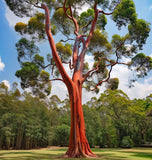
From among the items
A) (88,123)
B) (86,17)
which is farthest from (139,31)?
(88,123)

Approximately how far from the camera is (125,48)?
37.8 ft

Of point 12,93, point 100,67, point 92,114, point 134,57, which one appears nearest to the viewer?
point 134,57

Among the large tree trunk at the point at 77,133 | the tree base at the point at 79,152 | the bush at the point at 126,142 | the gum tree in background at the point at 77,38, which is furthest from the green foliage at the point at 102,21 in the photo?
the bush at the point at 126,142

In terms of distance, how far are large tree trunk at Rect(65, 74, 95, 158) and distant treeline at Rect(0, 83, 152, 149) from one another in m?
9.20

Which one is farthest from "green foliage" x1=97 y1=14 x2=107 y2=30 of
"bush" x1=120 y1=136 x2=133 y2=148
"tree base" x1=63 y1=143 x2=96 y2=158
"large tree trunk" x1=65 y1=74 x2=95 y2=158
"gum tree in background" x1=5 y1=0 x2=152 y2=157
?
"bush" x1=120 y1=136 x2=133 y2=148

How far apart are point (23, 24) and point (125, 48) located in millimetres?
6847

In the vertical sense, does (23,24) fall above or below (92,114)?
above

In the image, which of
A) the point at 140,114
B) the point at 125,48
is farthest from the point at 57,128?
the point at 125,48

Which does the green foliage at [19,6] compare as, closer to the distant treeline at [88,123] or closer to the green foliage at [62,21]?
the green foliage at [62,21]

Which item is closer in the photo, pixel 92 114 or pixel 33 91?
pixel 33 91

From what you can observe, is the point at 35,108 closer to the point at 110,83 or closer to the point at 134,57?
the point at 110,83

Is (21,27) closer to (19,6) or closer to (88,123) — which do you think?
(19,6)

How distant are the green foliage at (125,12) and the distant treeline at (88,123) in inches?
338

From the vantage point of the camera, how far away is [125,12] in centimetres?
974
